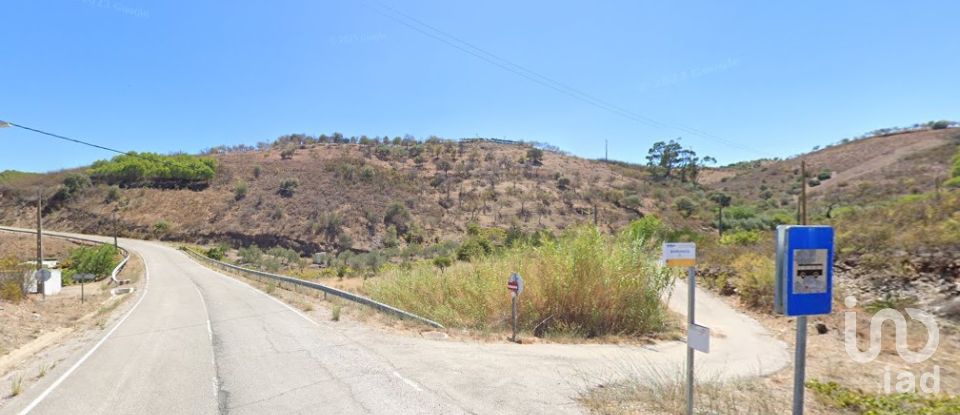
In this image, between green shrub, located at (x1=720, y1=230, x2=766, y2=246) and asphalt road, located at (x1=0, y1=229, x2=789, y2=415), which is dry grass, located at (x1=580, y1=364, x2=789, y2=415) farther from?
green shrub, located at (x1=720, y1=230, x2=766, y2=246)

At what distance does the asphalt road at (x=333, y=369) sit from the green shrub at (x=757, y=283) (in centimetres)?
319

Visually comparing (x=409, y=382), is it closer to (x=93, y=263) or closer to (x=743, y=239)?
(x=743, y=239)

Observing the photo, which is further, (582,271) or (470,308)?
(470,308)

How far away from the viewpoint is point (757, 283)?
18625mm

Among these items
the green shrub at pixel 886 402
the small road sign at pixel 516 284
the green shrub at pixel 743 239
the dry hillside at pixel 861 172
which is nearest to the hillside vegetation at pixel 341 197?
the dry hillside at pixel 861 172

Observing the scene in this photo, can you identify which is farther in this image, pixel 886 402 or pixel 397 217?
pixel 397 217

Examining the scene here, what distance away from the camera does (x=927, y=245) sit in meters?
15.1

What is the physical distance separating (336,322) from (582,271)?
6.99 metres

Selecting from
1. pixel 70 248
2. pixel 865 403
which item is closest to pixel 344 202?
pixel 70 248

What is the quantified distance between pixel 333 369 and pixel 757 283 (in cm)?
1609

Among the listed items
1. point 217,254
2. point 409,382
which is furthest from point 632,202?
point 409,382

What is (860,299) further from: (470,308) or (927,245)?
(470,308)

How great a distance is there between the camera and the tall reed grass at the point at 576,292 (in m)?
13.0

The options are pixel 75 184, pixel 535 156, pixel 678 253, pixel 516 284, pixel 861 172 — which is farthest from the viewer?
pixel 535 156
